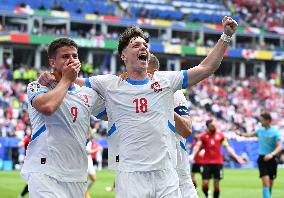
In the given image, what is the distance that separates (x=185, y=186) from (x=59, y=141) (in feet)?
8.90

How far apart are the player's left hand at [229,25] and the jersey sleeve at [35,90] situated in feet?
5.73

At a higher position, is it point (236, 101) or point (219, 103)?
point (219, 103)

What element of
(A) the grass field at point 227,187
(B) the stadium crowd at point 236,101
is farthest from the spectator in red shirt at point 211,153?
(B) the stadium crowd at point 236,101

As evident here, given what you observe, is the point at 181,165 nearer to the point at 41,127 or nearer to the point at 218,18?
the point at 41,127

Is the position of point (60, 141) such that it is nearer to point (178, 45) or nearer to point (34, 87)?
point (34, 87)

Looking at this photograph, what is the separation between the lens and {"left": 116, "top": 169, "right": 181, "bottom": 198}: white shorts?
6.46 m

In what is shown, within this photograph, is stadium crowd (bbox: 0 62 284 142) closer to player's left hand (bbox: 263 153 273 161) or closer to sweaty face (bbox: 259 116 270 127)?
sweaty face (bbox: 259 116 270 127)

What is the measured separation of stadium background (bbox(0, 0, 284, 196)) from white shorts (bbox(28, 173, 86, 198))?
92.6 feet

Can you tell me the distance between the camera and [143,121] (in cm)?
659

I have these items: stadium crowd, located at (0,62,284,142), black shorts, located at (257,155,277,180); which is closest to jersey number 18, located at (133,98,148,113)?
black shorts, located at (257,155,277,180)

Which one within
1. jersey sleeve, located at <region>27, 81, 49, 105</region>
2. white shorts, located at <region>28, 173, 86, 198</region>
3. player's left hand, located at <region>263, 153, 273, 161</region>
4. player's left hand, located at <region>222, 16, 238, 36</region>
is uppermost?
player's left hand, located at <region>222, 16, 238, 36</region>

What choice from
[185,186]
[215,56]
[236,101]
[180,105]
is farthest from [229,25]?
[236,101]

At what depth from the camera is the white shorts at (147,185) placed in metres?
6.46

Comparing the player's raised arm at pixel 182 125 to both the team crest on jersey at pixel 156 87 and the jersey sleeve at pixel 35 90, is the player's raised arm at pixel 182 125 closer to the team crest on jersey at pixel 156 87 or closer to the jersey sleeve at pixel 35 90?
the team crest on jersey at pixel 156 87
